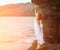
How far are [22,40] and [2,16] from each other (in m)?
0.60

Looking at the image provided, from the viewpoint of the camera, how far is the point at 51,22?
89 cm

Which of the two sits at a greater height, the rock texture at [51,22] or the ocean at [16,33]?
the rock texture at [51,22]

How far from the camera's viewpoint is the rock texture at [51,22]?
0.84 meters

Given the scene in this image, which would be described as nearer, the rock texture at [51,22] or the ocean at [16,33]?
the rock texture at [51,22]

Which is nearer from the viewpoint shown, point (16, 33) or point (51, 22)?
point (51, 22)

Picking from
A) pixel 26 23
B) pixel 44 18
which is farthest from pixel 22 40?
pixel 44 18

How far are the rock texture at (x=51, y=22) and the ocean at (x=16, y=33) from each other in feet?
1.96

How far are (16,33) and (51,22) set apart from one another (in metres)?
0.86

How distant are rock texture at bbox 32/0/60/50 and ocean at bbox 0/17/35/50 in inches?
23.5

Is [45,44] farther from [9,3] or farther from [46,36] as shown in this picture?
[9,3]

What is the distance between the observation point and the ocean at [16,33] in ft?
5.13

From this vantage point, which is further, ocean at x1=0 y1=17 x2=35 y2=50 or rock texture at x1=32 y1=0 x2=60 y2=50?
ocean at x1=0 y1=17 x2=35 y2=50

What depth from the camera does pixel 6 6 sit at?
7.38ft

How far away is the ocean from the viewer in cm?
156
